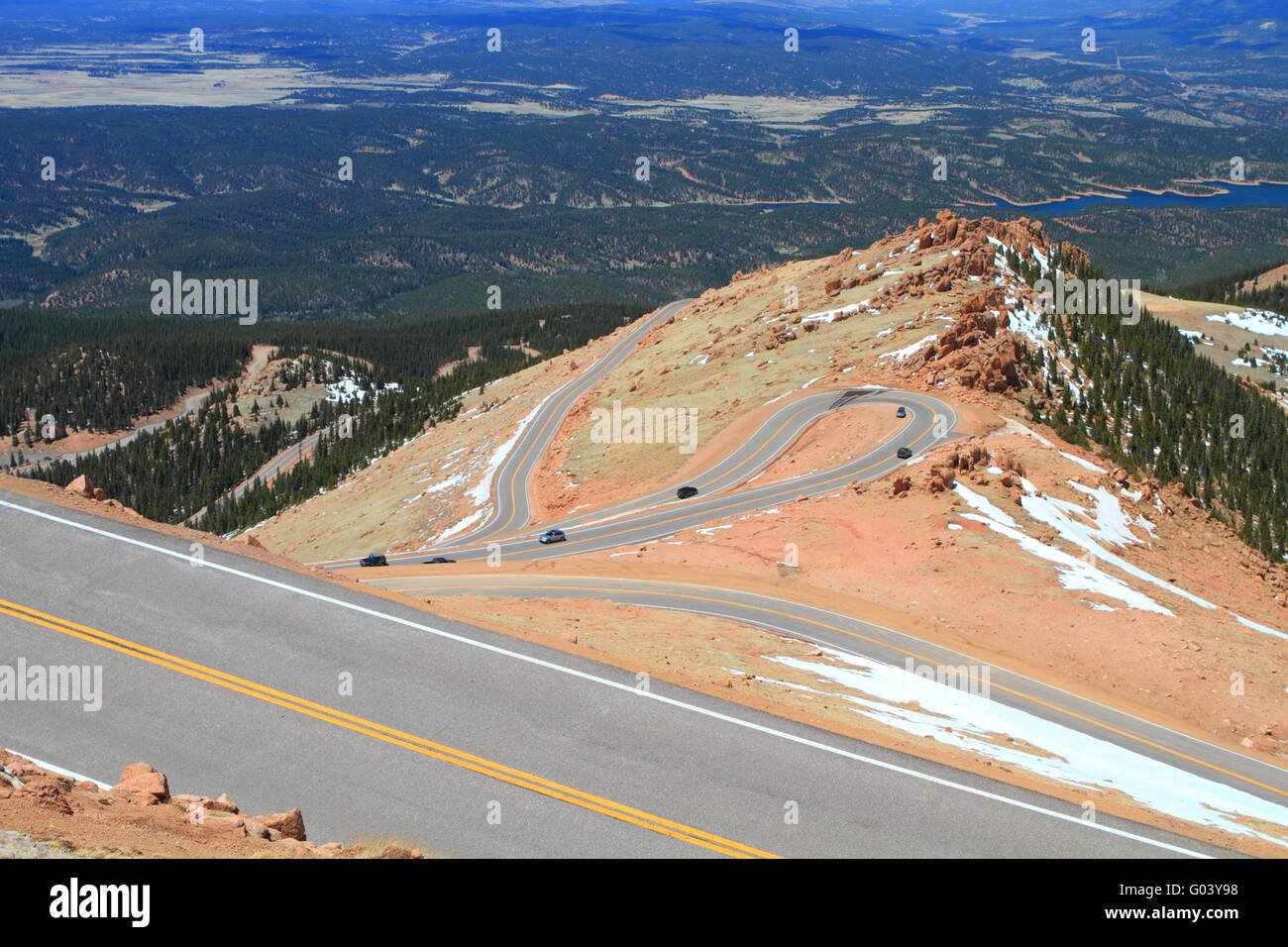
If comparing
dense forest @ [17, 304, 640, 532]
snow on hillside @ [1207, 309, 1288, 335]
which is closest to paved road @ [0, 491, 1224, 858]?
dense forest @ [17, 304, 640, 532]

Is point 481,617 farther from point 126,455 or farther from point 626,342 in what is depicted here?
point 126,455

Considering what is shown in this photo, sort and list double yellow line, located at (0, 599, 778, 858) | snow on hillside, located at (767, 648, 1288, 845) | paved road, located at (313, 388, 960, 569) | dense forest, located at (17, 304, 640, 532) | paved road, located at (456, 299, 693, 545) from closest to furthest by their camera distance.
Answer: double yellow line, located at (0, 599, 778, 858) → snow on hillside, located at (767, 648, 1288, 845) → paved road, located at (313, 388, 960, 569) → paved road, located at (456, 299, 693, 545) → dense forest, located at (17, 304, 640, 532)

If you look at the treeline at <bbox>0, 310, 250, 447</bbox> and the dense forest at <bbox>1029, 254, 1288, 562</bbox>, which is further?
the treeline at <bbox>0, 310, 250, 447</bbox>

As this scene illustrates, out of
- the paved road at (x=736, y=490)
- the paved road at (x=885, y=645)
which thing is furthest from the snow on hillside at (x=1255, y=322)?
the paved road at (x=885, y=645)

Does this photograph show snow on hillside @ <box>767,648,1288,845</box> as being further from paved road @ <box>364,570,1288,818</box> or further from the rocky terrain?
the rocky terrain
